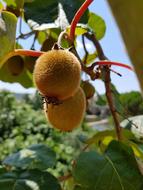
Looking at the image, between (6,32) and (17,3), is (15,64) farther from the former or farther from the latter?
(6,32)

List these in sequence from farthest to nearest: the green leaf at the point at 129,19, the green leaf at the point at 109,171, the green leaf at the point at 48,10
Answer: the green leaf at the point at 48,10 → the green leaf at the point at 109,171 → the green leaf at the point at 129,19

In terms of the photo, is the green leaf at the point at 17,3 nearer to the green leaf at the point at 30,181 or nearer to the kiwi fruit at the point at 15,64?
the kiwi fruit at the point at 15,64

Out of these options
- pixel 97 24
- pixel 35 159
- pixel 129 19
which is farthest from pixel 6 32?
pixel 129 19

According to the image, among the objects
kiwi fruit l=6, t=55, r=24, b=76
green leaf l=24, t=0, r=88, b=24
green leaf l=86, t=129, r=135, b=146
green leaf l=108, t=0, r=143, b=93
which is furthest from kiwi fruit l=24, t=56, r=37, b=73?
green leaf l=108, t=0, r=143, b=93

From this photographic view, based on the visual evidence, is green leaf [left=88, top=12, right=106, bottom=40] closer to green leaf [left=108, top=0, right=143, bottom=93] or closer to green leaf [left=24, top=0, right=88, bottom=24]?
green leaf [left=24, top=0, right=88, bottom=24]

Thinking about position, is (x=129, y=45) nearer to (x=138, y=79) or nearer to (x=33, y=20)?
(x=138, y=79)

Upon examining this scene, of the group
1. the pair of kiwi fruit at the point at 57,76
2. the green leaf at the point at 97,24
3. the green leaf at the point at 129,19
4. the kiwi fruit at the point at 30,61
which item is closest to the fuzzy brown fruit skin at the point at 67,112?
the pair of kiwi fruit at the point at 57,76
